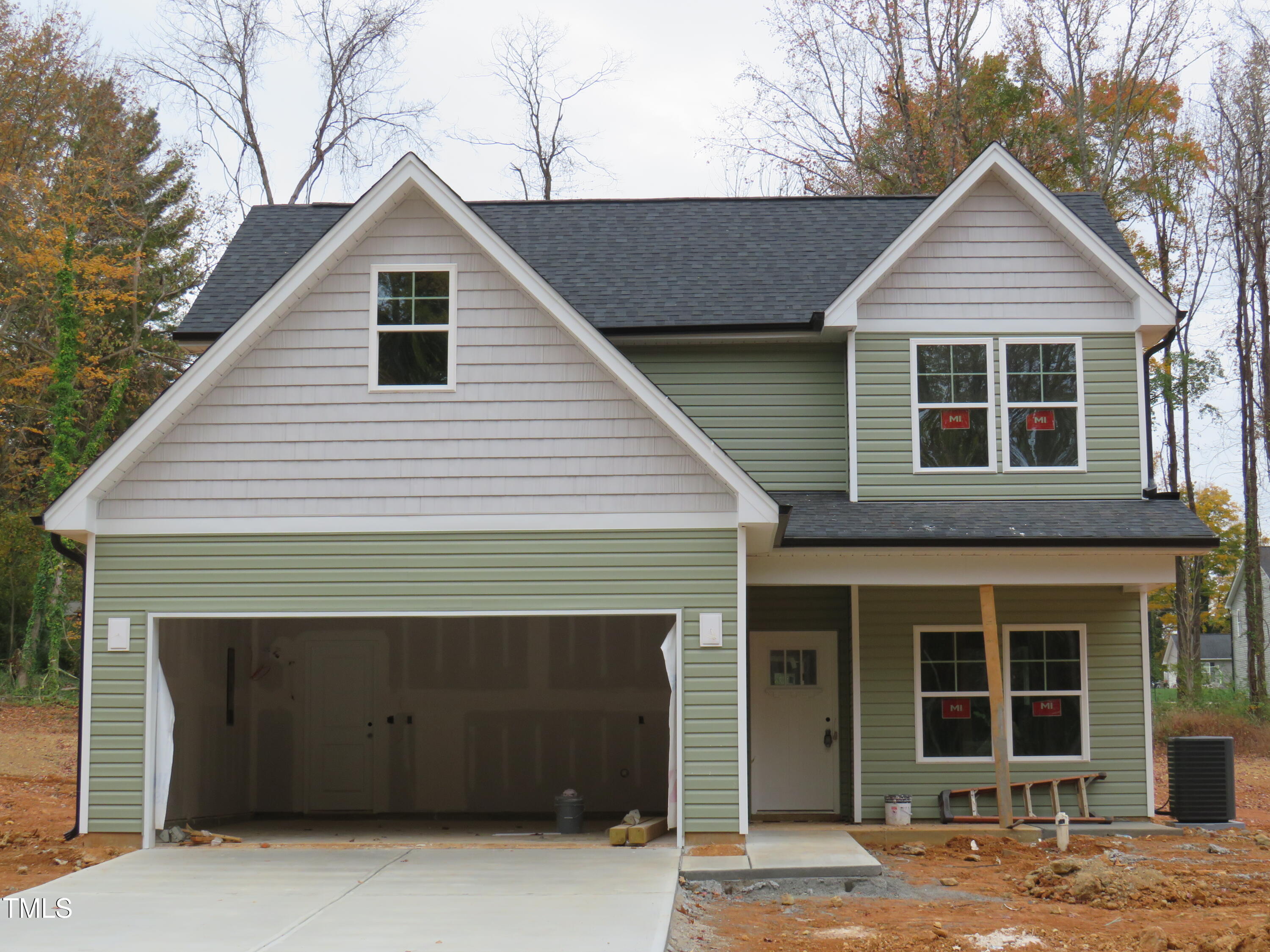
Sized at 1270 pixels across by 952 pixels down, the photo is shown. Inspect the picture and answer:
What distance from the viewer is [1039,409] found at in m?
13.5

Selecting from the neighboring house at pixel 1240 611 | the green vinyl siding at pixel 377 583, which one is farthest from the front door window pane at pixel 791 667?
the neighboring house at pixel 1240 611

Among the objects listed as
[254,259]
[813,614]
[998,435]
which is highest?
[254,259]

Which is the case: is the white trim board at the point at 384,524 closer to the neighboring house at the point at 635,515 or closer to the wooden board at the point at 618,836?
the neighboring house at the point at 635,515

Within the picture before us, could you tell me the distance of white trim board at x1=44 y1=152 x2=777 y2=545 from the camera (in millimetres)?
11156

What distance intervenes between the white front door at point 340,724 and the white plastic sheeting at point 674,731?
5413 millimetres

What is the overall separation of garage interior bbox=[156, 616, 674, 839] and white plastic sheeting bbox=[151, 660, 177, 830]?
3.61m

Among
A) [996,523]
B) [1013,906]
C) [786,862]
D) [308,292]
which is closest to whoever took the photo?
[1013,906]

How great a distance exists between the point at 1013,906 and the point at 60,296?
76.3ft

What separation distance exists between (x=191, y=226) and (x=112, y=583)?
78.6ft

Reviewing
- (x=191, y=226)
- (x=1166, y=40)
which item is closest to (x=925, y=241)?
(x=1166, y=40)

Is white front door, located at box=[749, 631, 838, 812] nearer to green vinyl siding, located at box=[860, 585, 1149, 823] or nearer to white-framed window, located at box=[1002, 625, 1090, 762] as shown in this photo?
green vinyl siding, located at box=[860, 585, 1149, 823]

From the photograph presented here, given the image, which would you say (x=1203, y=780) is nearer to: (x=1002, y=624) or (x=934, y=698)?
(x=1002, y=624)

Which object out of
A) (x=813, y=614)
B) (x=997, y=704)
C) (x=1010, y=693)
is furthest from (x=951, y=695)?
(x=813, y=614)

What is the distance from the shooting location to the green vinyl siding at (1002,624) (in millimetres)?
13445
